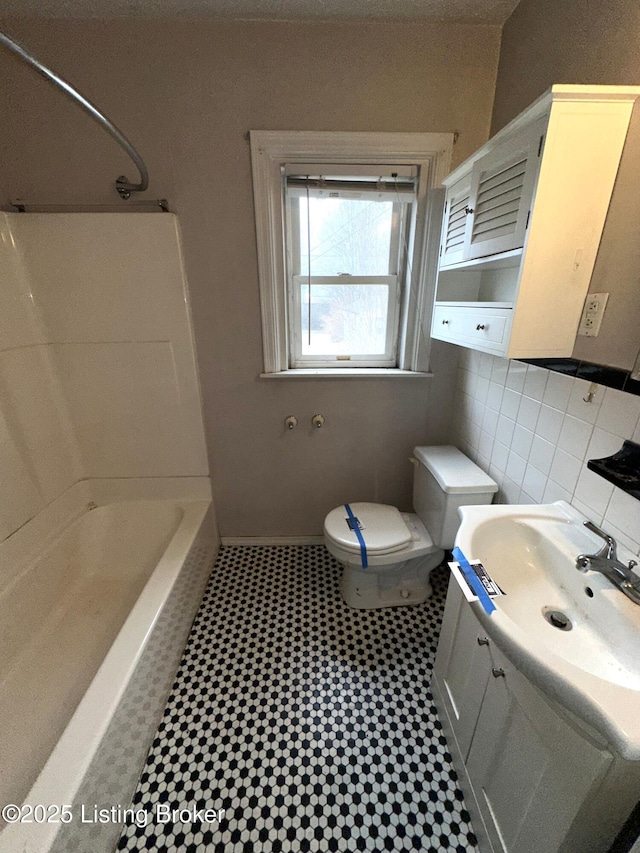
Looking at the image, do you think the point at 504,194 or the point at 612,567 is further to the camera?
the point at 504,194

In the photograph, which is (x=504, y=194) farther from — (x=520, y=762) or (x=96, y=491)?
(x=96, y=491)

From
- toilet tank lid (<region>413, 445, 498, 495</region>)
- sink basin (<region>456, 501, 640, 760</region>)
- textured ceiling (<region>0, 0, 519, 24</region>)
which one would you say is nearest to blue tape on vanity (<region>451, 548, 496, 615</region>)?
sink basin (<region>456, 501, 640, 760</region>)

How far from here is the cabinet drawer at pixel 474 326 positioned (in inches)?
38.3

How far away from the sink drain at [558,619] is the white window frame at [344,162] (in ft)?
3.59

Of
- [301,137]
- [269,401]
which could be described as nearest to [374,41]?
[301,137]

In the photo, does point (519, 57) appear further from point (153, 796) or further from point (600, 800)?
point (153, 796)

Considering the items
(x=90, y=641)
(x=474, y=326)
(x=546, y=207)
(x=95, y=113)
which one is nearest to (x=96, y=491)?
(x=90, y=641)

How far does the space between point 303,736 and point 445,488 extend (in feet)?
3.24

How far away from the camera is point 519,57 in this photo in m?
1.13

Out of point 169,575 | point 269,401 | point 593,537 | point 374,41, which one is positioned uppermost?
point 374,41

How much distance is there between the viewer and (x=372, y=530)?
4.77 ft

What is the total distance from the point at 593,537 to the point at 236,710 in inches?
50.5

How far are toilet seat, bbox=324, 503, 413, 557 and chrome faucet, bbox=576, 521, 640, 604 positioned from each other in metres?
0.69

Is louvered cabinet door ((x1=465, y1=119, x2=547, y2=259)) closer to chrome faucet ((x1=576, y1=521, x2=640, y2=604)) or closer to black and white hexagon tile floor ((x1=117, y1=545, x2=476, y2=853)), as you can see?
chrome faucet ((x1=576, y1=521, x2=640, y2=604))
